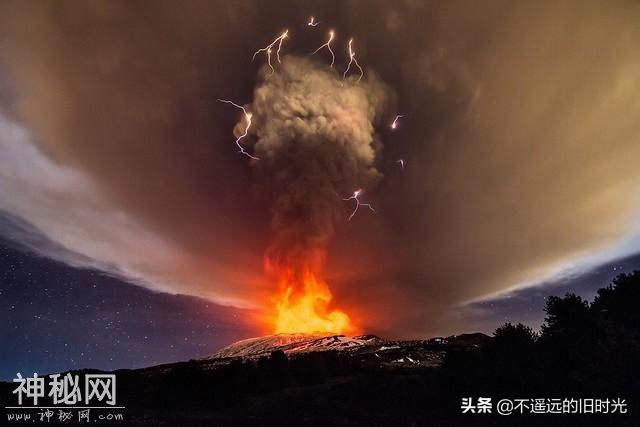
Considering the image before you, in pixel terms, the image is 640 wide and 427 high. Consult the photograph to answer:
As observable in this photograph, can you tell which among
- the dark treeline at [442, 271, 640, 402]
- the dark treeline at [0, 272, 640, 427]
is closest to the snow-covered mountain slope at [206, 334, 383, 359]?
the dark treeline at [0, 272, 640, 427]

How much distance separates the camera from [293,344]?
112 m

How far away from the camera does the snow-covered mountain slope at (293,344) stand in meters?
102

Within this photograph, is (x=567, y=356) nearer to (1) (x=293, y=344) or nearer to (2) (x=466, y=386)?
(2) (x=466, y=386)

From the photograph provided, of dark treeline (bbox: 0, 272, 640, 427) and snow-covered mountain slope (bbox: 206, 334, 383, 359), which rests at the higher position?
dark treeline (bbox: 0, 272, 640, 427)

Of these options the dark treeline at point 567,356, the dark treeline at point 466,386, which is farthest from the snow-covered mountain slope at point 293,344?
the dark treeline at point 567,356

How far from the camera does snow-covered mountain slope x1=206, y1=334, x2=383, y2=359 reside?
102 m

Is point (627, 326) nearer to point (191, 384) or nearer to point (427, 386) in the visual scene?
point (427, 386)

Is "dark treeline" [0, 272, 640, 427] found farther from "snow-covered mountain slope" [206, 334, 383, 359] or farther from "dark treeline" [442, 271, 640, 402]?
"snow-covered mountain slope" [206, 334, 383, 359]

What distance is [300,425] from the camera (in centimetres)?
2620

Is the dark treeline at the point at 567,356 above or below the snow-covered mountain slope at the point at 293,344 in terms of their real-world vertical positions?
above

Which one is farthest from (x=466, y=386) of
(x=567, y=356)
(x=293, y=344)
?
(x=293, y=344)

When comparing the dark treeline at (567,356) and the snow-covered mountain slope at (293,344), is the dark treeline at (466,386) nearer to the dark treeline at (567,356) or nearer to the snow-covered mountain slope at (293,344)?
the dark treeline at (567,356)

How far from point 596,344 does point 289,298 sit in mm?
129761

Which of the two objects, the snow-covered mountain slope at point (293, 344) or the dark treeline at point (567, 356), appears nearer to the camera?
the dark treeline at point (567, 356)
